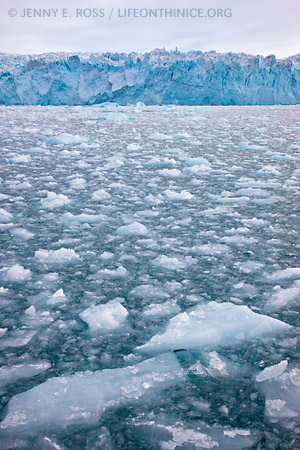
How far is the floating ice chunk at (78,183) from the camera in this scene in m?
3.06

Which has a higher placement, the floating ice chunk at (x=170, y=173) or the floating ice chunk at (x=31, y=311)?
the floating ice chunk at (x=170, y=173)

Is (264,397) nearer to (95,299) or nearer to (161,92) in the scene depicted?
(95,299)

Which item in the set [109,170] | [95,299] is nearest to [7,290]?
[95,299]

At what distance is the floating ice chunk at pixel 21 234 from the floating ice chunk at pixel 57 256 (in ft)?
0.91

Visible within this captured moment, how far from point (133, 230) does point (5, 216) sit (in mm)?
875

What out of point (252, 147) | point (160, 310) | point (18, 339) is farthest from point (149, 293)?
point (252, 147)

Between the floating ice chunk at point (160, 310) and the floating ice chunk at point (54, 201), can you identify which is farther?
the floating ice chunk at point (54, 201)

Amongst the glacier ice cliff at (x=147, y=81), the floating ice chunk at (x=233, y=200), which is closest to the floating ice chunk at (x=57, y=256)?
the floating ice chunk at (x=233, y=200)

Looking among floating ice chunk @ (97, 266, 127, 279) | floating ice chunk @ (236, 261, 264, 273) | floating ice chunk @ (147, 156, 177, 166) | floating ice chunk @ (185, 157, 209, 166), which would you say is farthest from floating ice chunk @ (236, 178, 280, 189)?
floating ice chunk @ (97, 266, 127, 279)

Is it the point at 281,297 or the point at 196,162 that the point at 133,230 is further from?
the point at 196,162

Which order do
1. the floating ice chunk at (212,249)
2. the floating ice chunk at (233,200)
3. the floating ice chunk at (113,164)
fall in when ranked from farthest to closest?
the floating ice chunk at (113,164)
the floating ice chunk at (233,200)
the floating ice chunk at (212,249)

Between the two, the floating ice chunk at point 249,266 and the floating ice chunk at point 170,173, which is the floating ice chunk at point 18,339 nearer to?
the floating ice chunk at point 249,266

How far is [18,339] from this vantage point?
1118 millimetres

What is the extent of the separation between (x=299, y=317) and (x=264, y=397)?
0.43 metres
